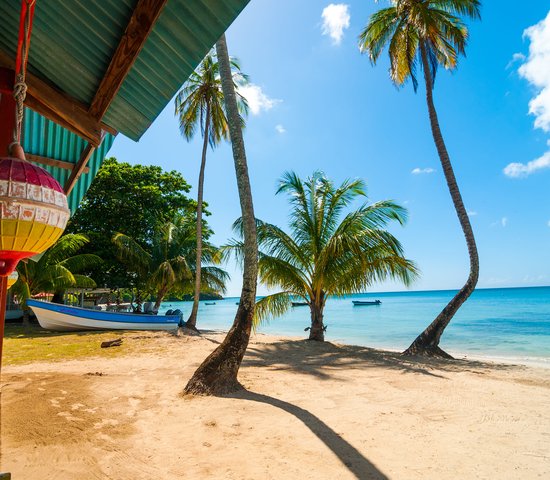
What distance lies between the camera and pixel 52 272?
48.1 feet

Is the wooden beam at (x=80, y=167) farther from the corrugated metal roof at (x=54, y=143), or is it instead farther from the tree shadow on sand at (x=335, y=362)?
the tree shadow on sand at (x=335, y=362)

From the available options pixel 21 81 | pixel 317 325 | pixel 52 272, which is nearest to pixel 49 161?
pixel 21 81

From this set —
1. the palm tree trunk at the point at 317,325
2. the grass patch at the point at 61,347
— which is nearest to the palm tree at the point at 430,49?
the palm tree trunk at the point at 317,325

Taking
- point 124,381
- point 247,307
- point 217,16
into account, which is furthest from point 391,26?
point 124,381

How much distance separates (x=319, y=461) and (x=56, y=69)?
409cm

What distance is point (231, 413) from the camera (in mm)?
4410

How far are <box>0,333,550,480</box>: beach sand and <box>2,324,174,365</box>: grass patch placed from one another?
1.56 meters

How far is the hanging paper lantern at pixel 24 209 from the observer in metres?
1.27

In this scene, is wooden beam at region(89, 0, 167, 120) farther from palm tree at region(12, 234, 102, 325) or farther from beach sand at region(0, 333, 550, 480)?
palm tree at region(12, 234, 102, 325)

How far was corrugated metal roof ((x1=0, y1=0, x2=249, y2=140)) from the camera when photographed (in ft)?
7.02

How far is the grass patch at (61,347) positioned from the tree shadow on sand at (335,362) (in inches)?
144

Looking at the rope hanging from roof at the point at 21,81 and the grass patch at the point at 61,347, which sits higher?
the rope hanging from roof at the point at 21,81

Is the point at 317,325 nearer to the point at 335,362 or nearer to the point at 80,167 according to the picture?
the point at 335,362

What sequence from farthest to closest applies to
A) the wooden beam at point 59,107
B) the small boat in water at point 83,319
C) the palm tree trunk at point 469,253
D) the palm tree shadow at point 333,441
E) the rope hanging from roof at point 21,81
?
the small boat in water at point 83,319 → the palm tree trunk at point 469,253 → the palm tree shadow at point 333,441 → the wooden beam at point 59,107 → the rope hanging from roof at point 21,81
